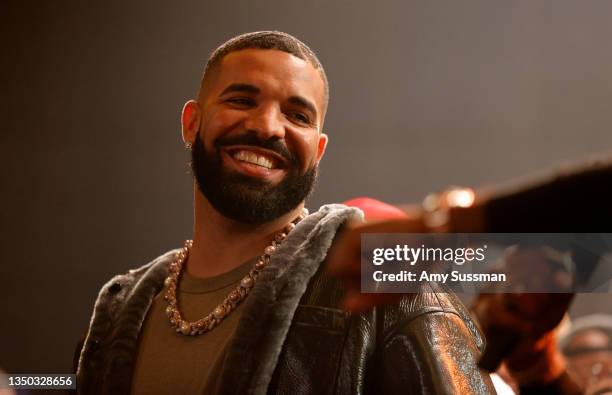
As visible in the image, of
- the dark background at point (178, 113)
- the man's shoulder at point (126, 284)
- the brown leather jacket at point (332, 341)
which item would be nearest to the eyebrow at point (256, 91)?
the brown leather jacket at point (332, 341)

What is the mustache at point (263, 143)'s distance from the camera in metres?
1.18

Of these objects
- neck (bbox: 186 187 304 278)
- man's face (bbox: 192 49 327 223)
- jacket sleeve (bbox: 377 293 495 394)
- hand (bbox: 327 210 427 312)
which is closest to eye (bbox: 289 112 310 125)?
man's face (bbox: 192 49 327 223)

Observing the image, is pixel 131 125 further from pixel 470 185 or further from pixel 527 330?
pixel 527 330

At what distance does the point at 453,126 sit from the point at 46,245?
1330 mm

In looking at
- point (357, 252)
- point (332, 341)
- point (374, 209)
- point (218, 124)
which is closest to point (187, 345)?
point (332, 341)

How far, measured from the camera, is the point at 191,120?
1345 mm

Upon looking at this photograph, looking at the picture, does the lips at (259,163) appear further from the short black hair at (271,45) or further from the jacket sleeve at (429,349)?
the jacket sleeve at (429,349)

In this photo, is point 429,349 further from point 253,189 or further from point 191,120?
point 191,120

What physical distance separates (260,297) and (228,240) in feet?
0.77

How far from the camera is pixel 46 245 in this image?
2180mm

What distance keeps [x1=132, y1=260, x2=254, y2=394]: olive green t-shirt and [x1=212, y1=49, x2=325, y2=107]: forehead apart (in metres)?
0.31

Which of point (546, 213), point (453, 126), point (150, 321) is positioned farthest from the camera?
point (453, 126)

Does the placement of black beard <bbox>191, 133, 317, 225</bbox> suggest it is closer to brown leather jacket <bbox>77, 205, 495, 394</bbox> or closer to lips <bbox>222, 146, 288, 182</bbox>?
lips <bbox>222, 146, 288, 182</bbox>

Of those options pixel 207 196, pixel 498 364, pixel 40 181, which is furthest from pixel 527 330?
pixel 40 181
